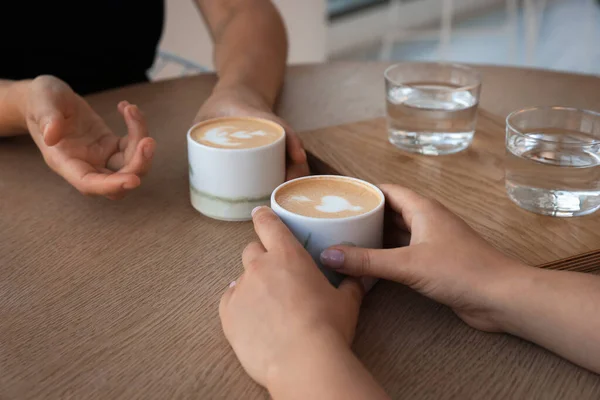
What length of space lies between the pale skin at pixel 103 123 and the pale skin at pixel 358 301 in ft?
0.81

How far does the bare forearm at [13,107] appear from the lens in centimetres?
97

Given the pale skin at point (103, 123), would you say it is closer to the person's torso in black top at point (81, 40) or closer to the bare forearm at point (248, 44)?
the bare forearm at point (248, 44)

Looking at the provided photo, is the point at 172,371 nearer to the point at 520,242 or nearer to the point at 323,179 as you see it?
the point at 323,179

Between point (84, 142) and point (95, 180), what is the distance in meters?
0.14

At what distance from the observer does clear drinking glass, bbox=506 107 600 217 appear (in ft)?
2.54

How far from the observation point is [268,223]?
654mm

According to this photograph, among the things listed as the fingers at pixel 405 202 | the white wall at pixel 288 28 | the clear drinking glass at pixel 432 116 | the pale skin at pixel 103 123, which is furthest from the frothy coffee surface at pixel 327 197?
the white wall at pixel 288 28

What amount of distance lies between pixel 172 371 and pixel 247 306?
85mm

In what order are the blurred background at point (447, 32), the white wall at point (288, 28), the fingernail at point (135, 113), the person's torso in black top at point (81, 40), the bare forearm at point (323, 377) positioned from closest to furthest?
the bare forearm at point (323, 377), the fingernail at point (135, 113), the person's torso in black top at point (81, 40), the white wall at point (288, 28), the blurred background at point (447, 32)

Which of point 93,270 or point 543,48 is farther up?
point 93,270

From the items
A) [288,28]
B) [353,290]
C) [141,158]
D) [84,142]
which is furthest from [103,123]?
[288,28]

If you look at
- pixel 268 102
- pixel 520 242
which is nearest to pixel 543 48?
pixel 268 102

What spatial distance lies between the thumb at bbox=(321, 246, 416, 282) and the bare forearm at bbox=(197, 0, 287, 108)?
0.53 m

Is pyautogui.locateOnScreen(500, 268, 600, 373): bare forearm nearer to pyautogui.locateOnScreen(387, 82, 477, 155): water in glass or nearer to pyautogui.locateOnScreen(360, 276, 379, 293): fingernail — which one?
pyautogui.locateOnScreen(360, 276, 379, 293): fingernail
